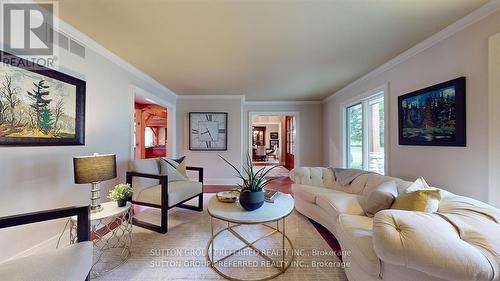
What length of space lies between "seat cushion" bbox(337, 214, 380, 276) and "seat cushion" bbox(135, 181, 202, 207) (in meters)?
1.96

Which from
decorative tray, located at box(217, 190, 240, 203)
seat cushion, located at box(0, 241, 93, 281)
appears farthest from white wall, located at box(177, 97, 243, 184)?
seat cushion, located at box(0, 241, 93, 281)

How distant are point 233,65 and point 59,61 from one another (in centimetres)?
194

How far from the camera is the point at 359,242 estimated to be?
4.35ft

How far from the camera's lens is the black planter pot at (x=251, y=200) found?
1733 millimetres

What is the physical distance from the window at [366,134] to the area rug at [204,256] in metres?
1.75

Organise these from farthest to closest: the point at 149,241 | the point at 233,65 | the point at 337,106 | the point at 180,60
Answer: the point at 337,106
the point at 233,65
the point at 180,60
the point at 149,241

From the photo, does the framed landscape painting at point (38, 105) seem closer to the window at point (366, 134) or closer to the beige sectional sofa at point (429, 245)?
the beige sectional sofa at point (429, 245)

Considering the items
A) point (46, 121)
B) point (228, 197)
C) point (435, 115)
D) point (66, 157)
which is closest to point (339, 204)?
point (228, 197)

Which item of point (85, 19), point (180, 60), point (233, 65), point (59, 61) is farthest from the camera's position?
point (233, 65)

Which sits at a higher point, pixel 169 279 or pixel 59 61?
pixel 59 61

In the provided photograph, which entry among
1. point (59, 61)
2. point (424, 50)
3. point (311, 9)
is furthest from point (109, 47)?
point (424, 50)

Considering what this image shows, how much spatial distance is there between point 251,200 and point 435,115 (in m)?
2.17

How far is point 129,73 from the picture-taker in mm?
2938

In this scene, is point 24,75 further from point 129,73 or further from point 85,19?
point 129,73
